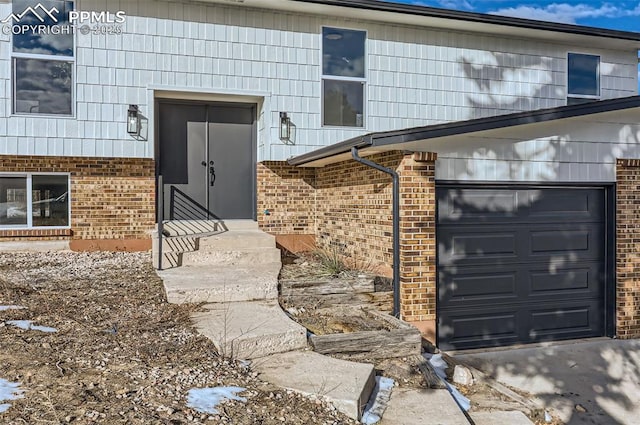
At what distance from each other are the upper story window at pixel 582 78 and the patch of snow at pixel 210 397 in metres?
10.2

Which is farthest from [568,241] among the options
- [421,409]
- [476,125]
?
[421,409]

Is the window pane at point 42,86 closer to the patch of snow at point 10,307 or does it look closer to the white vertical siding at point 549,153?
the patch of snow at point 10,307

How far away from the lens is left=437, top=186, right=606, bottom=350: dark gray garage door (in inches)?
274

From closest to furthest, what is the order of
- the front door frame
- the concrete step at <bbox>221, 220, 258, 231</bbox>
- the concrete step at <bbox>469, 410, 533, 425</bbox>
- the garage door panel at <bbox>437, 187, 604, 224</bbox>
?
the concrete step at <bbox>469, 410, 533, 425</bbox>, the garage door panel at <bbox>437, 187, 604, 224</bbox>, the front door frame, the concrete step at <bbox>221, 220, 258, 231</bbox>

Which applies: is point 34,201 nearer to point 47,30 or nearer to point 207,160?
point 47,30

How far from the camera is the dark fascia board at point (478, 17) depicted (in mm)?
9438

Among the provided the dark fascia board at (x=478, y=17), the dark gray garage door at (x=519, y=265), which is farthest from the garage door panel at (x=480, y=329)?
the dark fascia board at (x=478, y=17)

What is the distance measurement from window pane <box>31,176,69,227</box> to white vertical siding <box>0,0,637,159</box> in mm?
609

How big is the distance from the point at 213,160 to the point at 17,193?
3.27 meters

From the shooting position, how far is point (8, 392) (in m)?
3.27

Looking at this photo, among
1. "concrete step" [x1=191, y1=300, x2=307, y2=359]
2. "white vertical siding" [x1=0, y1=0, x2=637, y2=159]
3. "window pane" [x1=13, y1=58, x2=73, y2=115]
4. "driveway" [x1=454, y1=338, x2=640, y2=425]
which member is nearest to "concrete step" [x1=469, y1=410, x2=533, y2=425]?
"driveway" [x1=454, y1=338, x2=640, y2=425]

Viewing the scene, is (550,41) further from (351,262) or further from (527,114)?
(351,262)

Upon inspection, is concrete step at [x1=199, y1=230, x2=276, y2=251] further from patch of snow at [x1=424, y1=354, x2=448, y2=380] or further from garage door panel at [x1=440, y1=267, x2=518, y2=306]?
patch of snow at [x1=424, y1=354, x2=448, y2=380]

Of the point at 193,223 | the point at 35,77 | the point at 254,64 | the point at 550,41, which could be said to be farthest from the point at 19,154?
the point at 550,41
